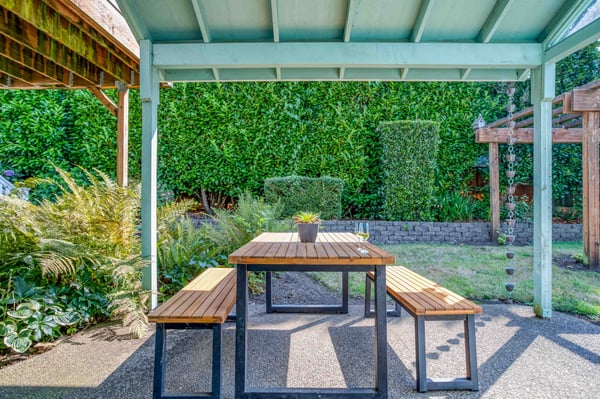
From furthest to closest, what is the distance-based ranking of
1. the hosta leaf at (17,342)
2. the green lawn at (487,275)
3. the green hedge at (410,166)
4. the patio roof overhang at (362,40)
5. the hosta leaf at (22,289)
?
the green hedge at (410,166) → the green lawn at (487,275) → the patio roof overhang at (362,40) → the hosta leaf at (22,289) → the hosta leaf at (17,342)

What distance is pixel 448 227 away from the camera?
705cm

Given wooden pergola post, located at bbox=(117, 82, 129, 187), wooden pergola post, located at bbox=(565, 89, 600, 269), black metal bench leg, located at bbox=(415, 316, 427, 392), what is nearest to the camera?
black metal bench leg, located at bbox=(415, 316, 427, 392)

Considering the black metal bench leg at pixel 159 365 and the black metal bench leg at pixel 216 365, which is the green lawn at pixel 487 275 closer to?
the black metal bench leg at pixel 216 365

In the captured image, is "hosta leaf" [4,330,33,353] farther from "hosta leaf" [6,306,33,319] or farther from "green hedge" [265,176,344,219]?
"green hedge" [265,176,344,219]

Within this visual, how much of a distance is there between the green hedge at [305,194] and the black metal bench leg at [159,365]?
4.76 metres

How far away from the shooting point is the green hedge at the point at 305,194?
6.79 meters

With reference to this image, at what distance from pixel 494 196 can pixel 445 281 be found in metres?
3.43

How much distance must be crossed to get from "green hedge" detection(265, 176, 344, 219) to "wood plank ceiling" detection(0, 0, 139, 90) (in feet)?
10.2

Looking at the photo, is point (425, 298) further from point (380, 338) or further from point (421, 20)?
point (421, 20)

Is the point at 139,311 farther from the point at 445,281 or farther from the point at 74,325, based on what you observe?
the point at 445,281

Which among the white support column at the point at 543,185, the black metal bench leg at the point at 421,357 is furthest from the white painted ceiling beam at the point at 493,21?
the black metal bench leg at the point at 421,357

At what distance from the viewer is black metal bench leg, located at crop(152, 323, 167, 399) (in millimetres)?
1955

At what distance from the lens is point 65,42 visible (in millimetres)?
3373

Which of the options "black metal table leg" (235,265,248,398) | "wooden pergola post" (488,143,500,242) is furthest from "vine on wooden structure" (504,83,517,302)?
"wooden pergola post" (488,143,500,242)
